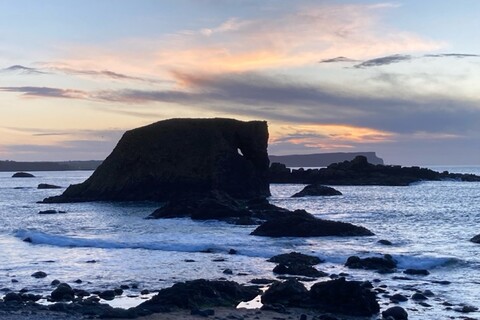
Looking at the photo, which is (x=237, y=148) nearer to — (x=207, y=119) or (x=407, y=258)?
(x=207, y=119)

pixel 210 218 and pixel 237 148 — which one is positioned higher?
pixel 237 148

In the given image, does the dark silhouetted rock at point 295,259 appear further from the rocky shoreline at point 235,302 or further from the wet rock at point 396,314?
the wet rock at point 396,314

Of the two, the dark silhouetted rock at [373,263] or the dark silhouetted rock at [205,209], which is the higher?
the dark silhouetted rock at [205,209]

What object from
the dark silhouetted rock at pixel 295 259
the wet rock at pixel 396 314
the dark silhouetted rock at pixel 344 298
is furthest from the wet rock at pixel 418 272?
the wet rock at pixel 396 314

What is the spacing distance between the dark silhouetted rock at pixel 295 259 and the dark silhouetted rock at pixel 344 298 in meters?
8.35

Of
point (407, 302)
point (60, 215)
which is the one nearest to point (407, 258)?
point (407, 302)

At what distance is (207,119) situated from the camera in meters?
90.1

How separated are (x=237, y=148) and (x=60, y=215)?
32.6 metres

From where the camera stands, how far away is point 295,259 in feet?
97.3

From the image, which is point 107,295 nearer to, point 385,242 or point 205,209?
point 385,242

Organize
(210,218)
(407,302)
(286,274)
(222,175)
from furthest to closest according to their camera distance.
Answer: (222,175) < (210,218) < (286,274) < (407,302)

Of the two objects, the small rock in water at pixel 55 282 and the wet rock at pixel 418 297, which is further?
the small rock in water at pixel 55 282

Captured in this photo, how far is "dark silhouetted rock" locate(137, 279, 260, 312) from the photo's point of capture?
19531 millimetres

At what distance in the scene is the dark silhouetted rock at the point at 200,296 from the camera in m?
19.5
